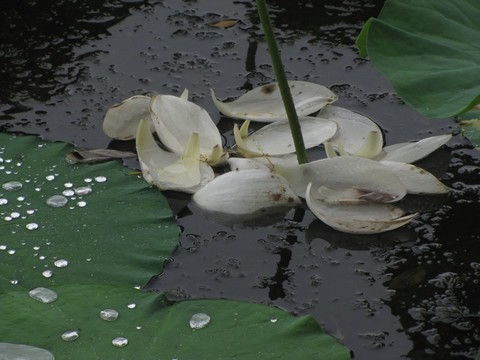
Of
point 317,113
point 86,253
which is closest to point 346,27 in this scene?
point 317,113

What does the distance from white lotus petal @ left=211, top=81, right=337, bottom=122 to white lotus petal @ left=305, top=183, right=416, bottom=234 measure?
0.83ft

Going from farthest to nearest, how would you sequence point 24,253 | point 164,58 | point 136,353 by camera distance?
point 164,58 < point 24,253 < point 136,353

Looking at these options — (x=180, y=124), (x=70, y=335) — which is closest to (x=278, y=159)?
(x=180, y=124)

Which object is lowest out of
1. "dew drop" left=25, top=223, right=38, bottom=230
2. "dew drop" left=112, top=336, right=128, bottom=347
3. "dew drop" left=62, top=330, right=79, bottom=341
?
"dew drop" left=25, top=223, right=38, bottom=230

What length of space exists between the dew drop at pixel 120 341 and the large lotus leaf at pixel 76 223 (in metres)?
0.16

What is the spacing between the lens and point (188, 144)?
46.7 inches

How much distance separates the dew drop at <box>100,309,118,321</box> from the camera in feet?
2.75

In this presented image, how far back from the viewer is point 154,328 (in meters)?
0.82

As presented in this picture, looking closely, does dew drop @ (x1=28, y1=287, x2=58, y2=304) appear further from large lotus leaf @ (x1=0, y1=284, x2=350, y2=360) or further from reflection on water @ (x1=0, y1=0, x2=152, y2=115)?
reflection on water @ (x1=0, y1=0, x2=152, y2=115)

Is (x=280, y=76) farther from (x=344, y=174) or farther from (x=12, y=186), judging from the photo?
(x=12, y=186)

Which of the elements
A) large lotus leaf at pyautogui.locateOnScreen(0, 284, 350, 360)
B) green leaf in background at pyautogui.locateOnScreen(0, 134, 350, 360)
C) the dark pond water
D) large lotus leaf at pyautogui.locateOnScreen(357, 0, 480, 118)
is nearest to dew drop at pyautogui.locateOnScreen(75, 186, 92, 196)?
green leaf in background at pyautogui.locateOnScreen(0, 134, 350, 360)

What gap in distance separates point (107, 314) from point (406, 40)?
0.57 metres

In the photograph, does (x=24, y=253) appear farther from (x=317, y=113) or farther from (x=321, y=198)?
(x=317, y=113)

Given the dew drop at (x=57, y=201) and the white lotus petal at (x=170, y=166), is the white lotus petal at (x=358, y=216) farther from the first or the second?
the dew drop at (x=57, y=201)
